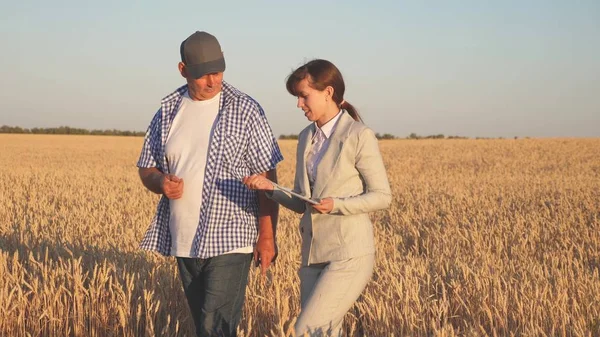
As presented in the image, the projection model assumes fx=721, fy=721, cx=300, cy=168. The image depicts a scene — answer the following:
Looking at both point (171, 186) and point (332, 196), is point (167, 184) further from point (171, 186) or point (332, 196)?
point (332, 196)

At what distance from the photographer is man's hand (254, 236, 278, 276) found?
3.67m

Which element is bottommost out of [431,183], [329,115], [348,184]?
[431,183]

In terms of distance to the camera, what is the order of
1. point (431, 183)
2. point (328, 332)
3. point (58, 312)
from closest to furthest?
point (328, 332) < point (58, 312) < point (431, 183)

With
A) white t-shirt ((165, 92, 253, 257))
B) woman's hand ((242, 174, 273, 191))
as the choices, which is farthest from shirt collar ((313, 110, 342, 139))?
white t-shirt ((165, 92, 253, 257))

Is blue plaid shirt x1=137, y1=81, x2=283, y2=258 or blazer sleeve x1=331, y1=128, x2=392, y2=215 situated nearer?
blazer sleeve x1=331, y1=128, x2=392, y2=215

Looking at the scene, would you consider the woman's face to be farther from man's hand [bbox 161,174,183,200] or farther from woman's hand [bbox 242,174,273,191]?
man's hand [bbox 161,174,183,200]

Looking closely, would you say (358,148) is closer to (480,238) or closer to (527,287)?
(527,287)

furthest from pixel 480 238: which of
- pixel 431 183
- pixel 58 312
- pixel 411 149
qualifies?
pixel 411 149

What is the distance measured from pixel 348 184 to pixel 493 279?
7.62 ft

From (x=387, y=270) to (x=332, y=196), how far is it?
222cm

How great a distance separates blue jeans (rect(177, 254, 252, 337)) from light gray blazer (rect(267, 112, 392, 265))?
16.7 inches

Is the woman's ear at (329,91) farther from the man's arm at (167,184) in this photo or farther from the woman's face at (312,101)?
the man's arm at (167,184)

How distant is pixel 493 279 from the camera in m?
5.30

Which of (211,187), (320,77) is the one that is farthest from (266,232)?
(320,77)
